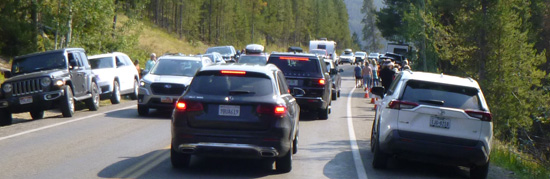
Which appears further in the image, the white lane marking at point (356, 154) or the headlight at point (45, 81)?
the headlight at point (45, 81)

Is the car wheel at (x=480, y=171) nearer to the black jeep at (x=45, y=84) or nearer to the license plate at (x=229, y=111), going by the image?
the license plate at (x=229, y=111)

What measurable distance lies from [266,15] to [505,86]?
88.3 m

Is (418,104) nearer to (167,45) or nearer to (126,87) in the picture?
(126,87)

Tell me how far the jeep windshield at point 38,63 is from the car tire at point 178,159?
1015 centimetres

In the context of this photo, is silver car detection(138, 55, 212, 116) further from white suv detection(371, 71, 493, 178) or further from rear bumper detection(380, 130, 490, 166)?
rear bumper detection(380, 130, 490, 166)

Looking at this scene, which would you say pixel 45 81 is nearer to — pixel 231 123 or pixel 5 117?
pixel 5 117

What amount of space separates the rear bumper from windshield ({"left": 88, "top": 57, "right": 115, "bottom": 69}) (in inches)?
616

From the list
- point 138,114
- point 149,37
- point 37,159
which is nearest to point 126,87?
point 138,114

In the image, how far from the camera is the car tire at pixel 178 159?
409 inches

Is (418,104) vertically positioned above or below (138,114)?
above

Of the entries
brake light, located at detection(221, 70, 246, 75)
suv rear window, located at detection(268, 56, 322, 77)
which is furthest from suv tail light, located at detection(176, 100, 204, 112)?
suv rear window, located at detection(268, 56, 322, 77)

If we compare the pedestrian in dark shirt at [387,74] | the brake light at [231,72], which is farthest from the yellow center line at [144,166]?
the pedestrian in dark shirt at [387,74]

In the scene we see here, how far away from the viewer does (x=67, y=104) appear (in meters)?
18.7

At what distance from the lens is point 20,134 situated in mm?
14930
